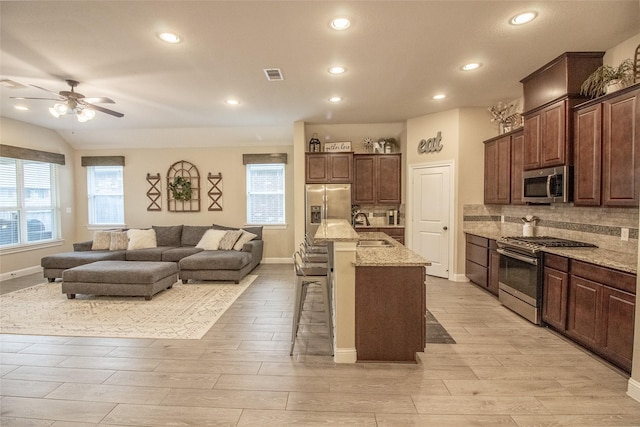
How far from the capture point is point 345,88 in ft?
13.2

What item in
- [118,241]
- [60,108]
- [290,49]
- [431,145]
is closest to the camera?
[290,49]

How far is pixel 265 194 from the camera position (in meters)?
6.80

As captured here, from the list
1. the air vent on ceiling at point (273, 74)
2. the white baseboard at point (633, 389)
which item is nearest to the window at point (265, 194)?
the air vent on ceiling at point (273, 74)

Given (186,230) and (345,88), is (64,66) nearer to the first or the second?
(345,88)

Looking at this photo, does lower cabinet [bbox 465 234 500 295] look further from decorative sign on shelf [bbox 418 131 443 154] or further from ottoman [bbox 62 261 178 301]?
ottoman [bbox 62 261 178 301]

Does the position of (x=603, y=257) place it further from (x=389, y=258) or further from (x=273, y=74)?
(x=273, y=74)

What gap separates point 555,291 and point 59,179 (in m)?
8.77

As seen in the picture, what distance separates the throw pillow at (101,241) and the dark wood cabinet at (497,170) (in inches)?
273

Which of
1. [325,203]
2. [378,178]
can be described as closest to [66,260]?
[325,203]

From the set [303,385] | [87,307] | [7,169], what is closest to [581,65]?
[303,385]

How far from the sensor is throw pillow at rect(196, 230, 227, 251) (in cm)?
589

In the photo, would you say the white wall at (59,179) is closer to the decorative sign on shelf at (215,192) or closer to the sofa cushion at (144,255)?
→ the sofa cushion at (144,255)

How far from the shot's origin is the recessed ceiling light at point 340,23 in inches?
97.3

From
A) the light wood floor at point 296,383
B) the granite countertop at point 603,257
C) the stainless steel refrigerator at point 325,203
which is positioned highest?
the stainless steel refrigerator at point 325,203
